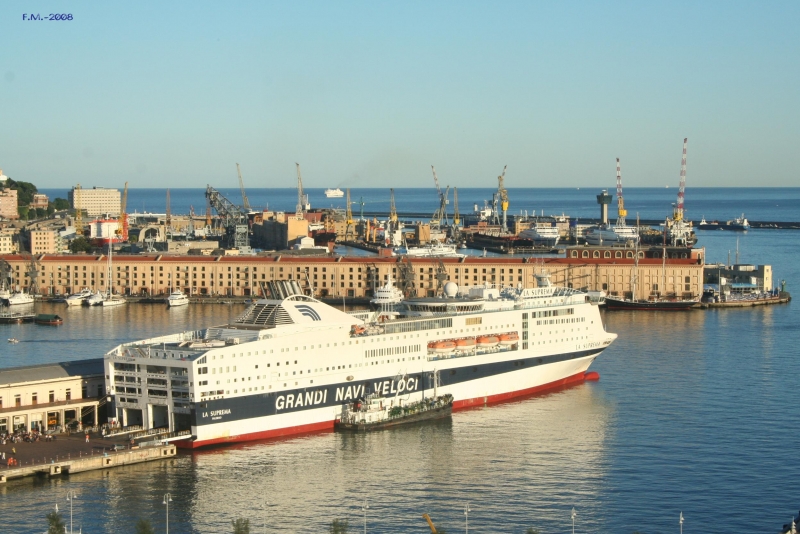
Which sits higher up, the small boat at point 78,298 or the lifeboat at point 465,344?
the lifeboat at point 465,344

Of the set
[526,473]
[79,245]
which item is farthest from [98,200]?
[526,473]

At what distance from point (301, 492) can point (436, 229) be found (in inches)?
3743

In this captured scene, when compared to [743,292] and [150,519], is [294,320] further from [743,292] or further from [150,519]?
[743,292]

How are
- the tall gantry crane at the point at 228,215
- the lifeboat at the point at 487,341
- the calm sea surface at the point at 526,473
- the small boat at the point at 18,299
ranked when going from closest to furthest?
1. the calm sea surface at the point at 526,473
2. the lifeboat at the point at 487,341
3. the small boat at the point at 18,299
4. the tall gantry crane at the point at 228,215

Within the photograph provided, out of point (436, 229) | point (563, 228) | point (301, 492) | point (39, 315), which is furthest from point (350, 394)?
point (563, 228)

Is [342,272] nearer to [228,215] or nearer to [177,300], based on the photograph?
[177,300]

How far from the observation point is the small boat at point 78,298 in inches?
2638

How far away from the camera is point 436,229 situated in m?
122

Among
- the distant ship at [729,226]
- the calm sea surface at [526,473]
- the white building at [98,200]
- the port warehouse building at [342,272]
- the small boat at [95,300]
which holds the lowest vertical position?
the calm sea surface at [526,473]

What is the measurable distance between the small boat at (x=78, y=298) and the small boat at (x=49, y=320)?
767 cm

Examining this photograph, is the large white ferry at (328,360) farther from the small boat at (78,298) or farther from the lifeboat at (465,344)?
the small boat at (78,298)

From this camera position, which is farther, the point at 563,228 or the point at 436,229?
the point at 563,228

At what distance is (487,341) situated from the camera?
124 feet

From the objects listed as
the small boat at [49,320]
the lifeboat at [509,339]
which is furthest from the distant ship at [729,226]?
the lifeboat at [509,339]
